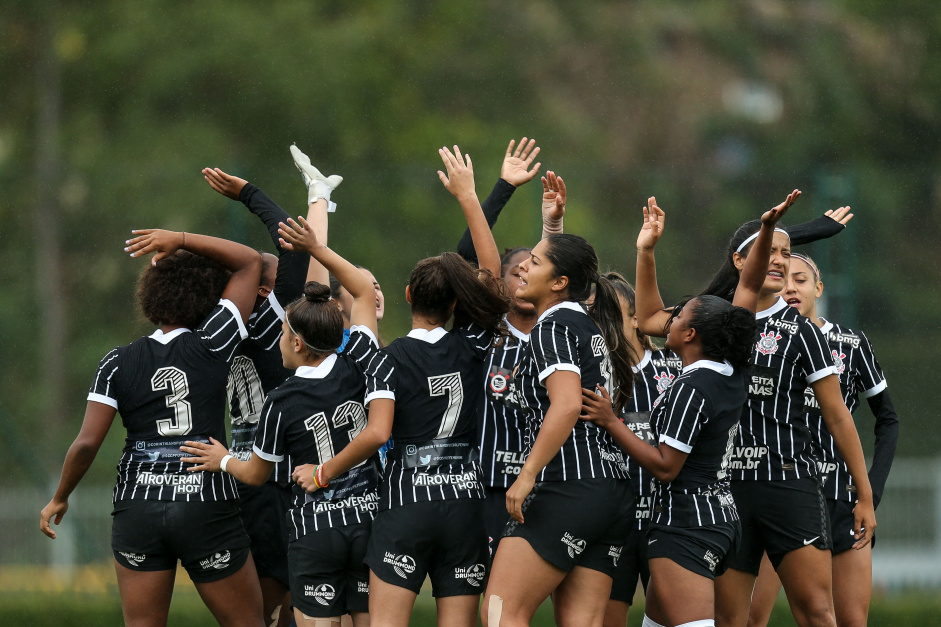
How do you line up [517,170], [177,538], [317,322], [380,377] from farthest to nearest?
[517,170] < [177,538] < [317,322] < [380,377]

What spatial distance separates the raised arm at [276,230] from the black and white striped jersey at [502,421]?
35.7 inches

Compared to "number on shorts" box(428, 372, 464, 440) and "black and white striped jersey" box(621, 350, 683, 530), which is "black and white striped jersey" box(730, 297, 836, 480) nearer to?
"black and white striped jersey" box(621, 350, 683, 530)

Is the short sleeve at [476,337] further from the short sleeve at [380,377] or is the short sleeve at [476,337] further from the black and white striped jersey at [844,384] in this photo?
→ the black and white striped jersey at [844,384]

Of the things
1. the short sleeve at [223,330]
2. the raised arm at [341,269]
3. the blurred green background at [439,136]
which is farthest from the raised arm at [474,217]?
the blurred green background at [439,136]

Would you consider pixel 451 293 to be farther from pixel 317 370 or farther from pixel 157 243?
pixel 157 243

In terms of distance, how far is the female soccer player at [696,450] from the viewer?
4207 mm

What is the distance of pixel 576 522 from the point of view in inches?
160

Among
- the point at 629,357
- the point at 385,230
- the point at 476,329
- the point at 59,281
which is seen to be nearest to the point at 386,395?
the point at 476,329

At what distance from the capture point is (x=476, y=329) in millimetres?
4410

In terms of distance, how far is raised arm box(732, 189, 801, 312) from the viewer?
4375 millimetres

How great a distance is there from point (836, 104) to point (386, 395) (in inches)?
699

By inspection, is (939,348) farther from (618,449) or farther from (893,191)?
(618,449)

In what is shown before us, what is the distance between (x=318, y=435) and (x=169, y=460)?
72 centimetres

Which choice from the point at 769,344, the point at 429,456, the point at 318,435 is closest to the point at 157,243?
the point at 318,435
